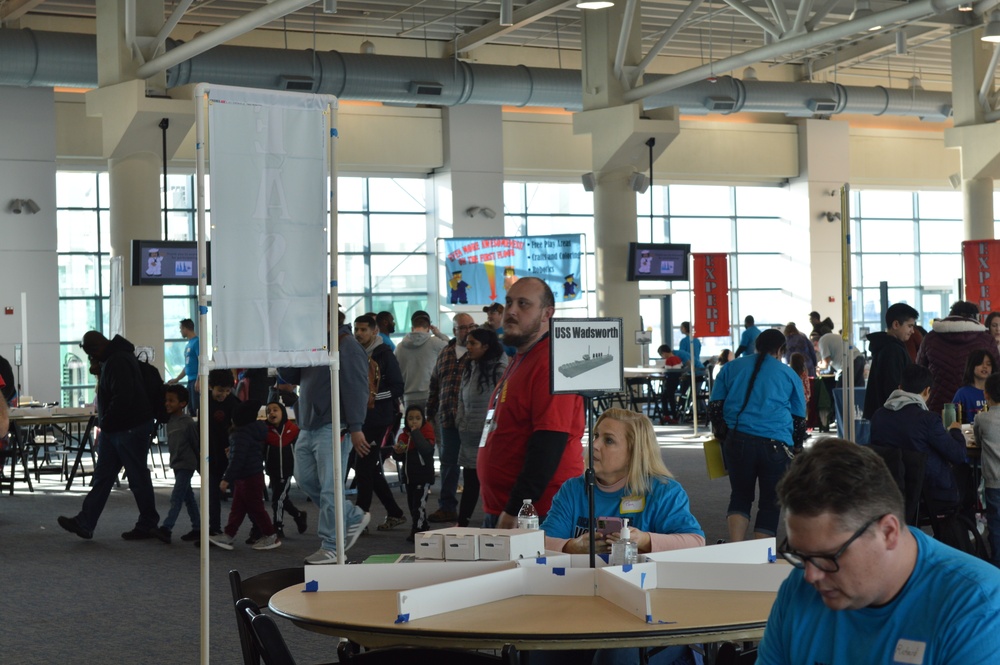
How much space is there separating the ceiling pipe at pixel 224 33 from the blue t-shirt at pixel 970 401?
18.3ft

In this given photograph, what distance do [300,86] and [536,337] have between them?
33.8 ft

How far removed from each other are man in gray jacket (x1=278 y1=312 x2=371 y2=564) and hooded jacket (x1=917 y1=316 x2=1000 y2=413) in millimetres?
3847

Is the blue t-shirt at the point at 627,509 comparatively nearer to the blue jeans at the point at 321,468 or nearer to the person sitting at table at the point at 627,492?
the person sitting at table at the point at 627,492

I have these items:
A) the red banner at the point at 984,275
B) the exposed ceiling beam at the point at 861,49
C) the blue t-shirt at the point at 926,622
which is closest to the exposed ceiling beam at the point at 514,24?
the red banner at the point at 984,275

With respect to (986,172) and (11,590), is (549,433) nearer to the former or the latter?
(11,590)

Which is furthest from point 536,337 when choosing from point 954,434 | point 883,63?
point 883,63

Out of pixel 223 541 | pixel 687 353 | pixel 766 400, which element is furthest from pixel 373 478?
pixel 687 353

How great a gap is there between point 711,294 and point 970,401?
7.50 m

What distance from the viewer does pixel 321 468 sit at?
680 cm

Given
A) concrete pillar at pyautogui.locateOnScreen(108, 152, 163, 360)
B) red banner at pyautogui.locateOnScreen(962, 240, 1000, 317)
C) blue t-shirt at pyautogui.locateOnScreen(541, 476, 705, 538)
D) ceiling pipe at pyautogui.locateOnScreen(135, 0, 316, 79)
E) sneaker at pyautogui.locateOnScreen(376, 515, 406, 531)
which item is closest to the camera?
blue t-shirt at pyautogui.locateOnScreen(541, 476, 705, 538)

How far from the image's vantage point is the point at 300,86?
13.7m

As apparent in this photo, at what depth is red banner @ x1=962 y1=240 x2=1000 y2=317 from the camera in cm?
1285

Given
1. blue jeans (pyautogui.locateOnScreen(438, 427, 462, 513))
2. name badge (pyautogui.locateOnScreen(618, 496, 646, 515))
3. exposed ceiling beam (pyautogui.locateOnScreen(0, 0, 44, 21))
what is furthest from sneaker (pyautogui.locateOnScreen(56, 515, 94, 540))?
exposed ceiling beam (pyautogui.locateOnScreen(0, 0, 44, 21))

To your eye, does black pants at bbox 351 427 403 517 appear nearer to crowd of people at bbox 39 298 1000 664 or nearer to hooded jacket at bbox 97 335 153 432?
crowd of people at bbox 39 298 1000 664
